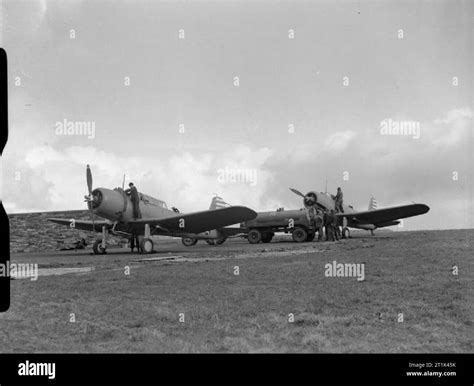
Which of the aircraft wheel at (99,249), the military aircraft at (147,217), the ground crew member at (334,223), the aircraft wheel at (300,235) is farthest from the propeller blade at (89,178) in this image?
the aircraft wheel at (300,235)

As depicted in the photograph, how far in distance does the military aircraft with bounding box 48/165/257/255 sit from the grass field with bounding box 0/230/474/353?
8729mm

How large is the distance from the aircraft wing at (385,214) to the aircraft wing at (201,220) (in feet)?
32.4

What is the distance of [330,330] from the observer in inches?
162

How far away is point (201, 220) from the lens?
709 inches

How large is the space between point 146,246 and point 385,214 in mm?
17281

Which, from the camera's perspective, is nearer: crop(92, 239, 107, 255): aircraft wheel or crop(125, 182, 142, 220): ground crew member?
crop(92, 239, 107, 255): aircraft wheel

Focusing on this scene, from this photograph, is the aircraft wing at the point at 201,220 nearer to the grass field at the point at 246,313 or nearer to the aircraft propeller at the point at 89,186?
the aircraft propeller at the point at 89,186

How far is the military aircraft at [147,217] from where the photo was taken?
16.2m

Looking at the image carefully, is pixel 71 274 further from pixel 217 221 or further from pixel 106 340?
pixel 217 221

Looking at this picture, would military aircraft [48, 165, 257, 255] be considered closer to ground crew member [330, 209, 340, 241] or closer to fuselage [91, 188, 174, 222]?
fuselage [91, 188, 174, 222]

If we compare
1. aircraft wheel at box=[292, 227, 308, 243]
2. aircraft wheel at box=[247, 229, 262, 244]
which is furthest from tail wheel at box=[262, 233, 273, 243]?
aircraft wheel at box=[292, 227, 308, 243]

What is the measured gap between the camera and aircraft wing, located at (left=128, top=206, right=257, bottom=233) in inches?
668

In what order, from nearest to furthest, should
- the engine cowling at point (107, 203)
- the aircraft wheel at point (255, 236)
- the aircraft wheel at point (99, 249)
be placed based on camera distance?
the engine cowling at point (107, 203) → the aircraft wheel at point (99, 249) → the aircraft wheel at point (255, 236)

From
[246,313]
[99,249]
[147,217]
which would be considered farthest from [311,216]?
[246,313]
